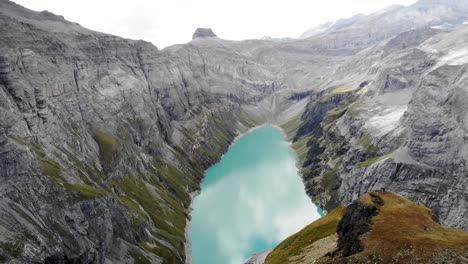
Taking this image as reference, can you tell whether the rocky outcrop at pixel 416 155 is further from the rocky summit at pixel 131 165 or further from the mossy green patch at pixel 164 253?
the mossy green patch at pixel 164 253

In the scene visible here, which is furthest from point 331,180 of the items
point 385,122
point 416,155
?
point 416,155

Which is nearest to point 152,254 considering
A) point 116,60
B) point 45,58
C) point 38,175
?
point 38,175

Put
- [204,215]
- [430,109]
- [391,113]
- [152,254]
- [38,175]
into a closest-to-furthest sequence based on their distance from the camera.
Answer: [38,175]
[152,254]
[430,109]
[204,215]
[391,113]

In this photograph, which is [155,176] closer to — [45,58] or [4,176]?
[45,58]

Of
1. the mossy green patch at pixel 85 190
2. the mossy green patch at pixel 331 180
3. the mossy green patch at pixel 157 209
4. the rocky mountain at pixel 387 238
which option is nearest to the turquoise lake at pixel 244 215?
the mossy green patch at pixel 157 209

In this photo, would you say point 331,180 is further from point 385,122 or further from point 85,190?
point 85,190

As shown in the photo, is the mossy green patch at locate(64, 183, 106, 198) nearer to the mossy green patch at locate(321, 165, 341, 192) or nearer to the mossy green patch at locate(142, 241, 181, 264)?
the mossy green patch at locate(142, 241, 181, 264)

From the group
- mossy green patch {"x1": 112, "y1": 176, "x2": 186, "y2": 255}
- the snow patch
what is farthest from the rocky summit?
the snow patch
